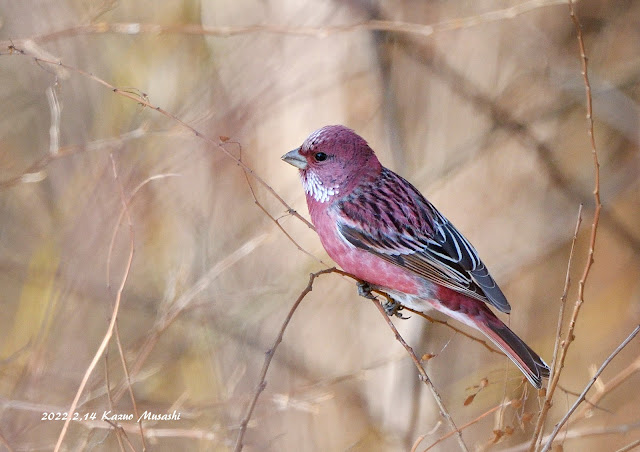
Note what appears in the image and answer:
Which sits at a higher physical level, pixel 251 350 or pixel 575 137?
pixel 575 137

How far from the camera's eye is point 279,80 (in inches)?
209

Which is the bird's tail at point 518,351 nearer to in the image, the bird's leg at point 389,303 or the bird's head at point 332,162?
the bird's leg at point 389,303

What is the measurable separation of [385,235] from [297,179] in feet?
6.11

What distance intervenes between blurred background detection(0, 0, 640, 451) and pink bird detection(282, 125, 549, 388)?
1.29 m

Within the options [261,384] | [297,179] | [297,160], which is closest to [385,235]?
[297,160]

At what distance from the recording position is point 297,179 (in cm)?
541

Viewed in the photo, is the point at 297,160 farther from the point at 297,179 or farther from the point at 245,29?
the point at 297,179

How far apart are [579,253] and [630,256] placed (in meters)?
0.43

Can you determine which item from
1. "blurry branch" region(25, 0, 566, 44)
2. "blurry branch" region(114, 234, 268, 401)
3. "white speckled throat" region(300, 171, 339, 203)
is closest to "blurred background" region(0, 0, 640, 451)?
"blurry branch" region(114, 234, 268, 401)

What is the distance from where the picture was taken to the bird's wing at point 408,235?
11.6 feet

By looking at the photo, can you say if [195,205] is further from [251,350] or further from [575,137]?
[575,137]

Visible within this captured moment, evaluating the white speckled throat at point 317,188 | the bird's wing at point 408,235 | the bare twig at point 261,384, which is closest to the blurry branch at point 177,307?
the white speckled throat at point 317,188

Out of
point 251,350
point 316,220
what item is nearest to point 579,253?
point 251,350

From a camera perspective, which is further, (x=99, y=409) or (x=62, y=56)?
(x=62, y=56)
